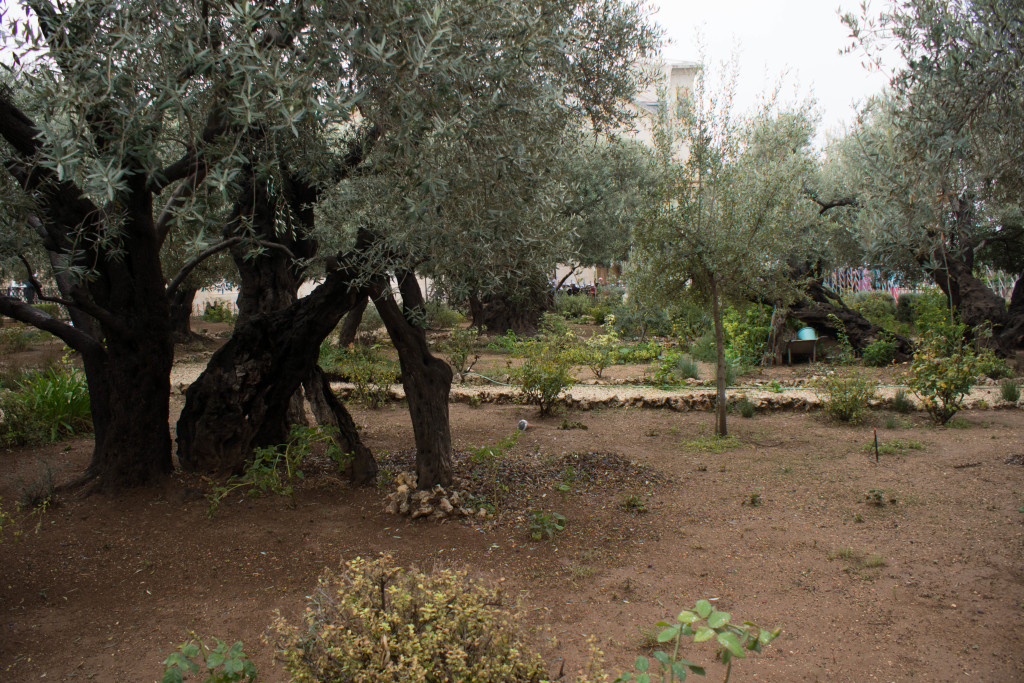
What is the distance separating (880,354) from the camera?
1195cm

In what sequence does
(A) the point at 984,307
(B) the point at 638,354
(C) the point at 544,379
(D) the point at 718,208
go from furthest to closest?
(B) the point at 638,354, (A) the point at 984,307, (C) the point at 544,379, (D) the point at 718,208

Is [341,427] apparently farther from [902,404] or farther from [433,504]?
[902,404]

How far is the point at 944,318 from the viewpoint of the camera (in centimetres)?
1282

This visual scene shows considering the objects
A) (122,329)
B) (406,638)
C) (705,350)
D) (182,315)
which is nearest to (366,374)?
(122,329)

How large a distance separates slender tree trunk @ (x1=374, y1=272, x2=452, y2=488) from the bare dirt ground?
0.47 m

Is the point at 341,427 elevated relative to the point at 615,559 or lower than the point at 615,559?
elevated

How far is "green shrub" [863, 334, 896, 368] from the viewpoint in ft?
39.1

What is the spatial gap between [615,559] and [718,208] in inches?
153

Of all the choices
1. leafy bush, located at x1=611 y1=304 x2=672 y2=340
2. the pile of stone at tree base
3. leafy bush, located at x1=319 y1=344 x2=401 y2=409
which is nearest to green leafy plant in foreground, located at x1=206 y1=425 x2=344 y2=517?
the pile of stone at tree base

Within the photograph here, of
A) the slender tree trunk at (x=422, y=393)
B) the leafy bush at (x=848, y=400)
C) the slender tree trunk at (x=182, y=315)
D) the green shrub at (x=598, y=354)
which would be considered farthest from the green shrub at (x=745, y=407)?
the slender tree trunk at (x=182, y=315)

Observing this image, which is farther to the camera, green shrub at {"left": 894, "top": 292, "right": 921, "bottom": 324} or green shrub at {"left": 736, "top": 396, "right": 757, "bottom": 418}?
green shrub at {"left": 894, "top": 292, "right": 921, "bottom": 324}

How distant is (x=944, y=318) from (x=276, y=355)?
Result: 40.3ft

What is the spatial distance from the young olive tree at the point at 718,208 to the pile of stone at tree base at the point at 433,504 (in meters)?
3.44

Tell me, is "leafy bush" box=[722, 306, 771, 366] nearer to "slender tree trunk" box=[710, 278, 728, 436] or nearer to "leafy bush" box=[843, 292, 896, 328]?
"leafy bush" box=[843, 292, 896, 328]
